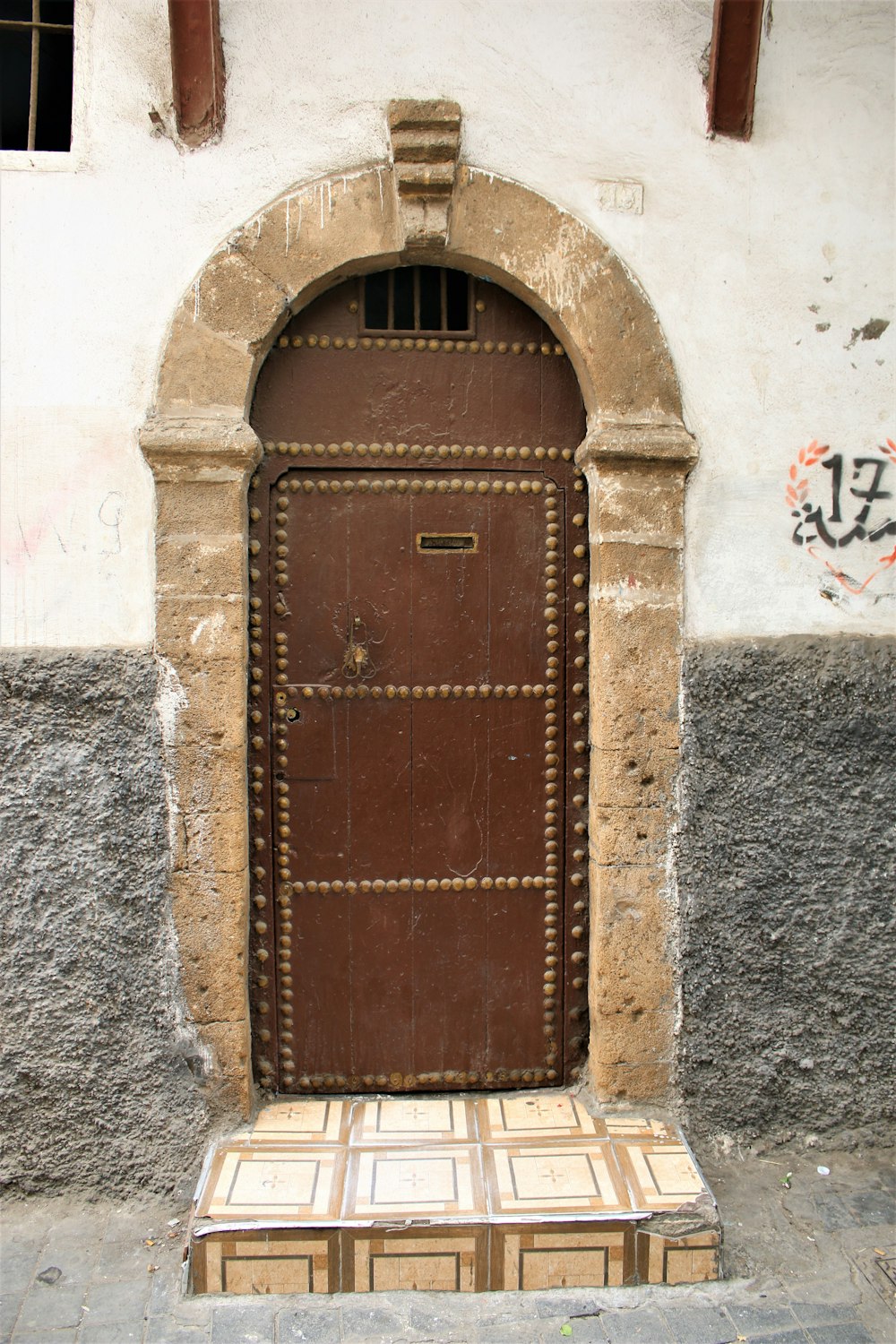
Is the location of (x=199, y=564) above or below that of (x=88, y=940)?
above

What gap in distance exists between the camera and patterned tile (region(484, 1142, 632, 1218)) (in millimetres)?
2582

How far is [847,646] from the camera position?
298 cm

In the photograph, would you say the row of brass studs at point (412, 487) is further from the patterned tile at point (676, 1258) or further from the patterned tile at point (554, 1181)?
the patterned tile at point (676, 1258)

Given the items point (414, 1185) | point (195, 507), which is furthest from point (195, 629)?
point (414, 1185)

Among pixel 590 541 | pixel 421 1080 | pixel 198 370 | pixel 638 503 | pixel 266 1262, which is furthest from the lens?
pixel 421 1080

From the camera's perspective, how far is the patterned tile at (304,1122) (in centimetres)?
287

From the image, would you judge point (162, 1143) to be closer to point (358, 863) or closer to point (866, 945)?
point (358, 863)

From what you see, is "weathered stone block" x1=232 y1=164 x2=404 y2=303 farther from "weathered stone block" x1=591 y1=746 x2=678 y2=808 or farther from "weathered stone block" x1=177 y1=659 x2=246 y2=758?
"weathered stone block" x1=591 y1=746 x2=678 y2=808

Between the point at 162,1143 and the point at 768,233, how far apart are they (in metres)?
3.20

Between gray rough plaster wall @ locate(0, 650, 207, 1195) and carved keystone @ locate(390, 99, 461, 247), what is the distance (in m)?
1.48

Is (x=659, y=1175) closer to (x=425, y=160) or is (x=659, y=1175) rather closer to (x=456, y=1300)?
(x=456, y=1300)

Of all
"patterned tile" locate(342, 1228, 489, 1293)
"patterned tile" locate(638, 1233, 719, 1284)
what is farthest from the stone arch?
"patterned tile" locate(342, 1228, 489, 1293)

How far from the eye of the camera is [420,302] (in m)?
3.06

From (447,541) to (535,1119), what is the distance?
5.79 feet
